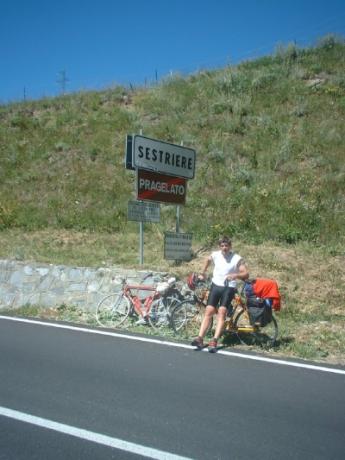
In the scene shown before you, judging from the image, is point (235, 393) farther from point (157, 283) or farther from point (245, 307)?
point (157, 283)

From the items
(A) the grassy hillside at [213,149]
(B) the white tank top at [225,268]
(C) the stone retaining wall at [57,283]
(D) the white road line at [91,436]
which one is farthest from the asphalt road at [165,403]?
(A) the grassy hillside at [213,149]

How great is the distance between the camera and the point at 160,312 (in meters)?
9.27

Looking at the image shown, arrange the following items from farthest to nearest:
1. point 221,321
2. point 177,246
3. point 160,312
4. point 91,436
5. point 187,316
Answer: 1. point 177,246
2. point 187,316
3. point 160,312
4. point 221,321
5. point 91,436

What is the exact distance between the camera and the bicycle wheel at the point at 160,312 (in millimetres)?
9250

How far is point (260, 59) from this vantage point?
26047 millimetres

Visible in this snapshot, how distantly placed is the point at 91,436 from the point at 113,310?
5.20 meters

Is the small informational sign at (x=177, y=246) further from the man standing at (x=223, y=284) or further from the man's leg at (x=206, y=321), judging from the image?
the man's leg at (x=206, y=321)

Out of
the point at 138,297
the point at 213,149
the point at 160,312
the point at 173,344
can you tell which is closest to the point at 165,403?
the point at 173,344

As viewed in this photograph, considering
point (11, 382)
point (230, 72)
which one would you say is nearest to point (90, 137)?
point (230, 72)

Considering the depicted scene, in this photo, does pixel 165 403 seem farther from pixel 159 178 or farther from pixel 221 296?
pixel 159 178

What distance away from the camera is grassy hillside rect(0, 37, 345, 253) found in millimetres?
A: 15203

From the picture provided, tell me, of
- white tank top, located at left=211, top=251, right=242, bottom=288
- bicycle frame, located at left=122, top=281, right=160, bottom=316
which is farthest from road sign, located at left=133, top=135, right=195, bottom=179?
white tank top, located at left=211, top=251, right=242, bottom=288

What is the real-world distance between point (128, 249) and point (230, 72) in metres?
14.0

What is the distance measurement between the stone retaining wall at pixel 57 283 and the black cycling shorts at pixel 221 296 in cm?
218
